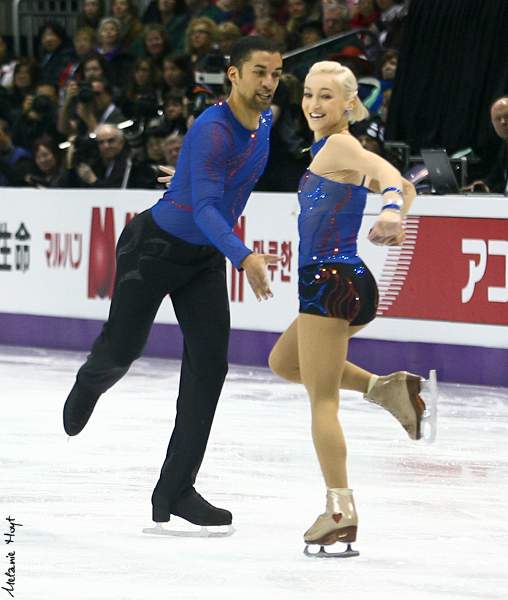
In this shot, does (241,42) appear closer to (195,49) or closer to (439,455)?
(439,455)

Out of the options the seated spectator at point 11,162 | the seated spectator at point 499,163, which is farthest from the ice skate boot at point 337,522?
the seated spectator at point 11,162

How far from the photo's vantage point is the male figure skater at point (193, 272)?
3.56m

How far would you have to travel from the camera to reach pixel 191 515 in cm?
375

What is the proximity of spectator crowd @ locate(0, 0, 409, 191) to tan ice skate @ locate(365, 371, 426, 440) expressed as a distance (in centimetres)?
398

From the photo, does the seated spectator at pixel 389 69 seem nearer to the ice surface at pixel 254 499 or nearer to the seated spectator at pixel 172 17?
the seated spectator at pixel 172 17

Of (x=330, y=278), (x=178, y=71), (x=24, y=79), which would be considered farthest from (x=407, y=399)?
(x=24, y=79)

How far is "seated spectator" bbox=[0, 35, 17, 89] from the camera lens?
11.3 metres

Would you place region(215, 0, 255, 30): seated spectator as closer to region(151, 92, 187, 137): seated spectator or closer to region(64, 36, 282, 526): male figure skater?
region(151, 92, 187, 137): seated spectator

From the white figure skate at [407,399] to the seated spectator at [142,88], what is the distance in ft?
18.3

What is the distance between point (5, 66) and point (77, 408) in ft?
27.3

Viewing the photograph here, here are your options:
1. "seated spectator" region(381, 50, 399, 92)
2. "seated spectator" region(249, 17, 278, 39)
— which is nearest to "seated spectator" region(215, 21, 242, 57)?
"seated spectator" region(249, 17, 278, 39)

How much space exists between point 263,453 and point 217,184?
6.24ft

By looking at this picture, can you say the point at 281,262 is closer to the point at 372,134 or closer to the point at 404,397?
the point at 372,134

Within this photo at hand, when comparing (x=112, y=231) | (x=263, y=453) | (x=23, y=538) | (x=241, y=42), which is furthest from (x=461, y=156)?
(x=23, y=538)
